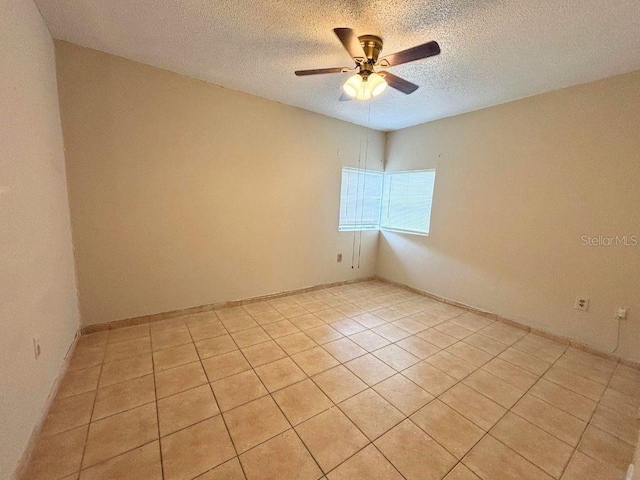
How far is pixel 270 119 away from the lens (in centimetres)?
308

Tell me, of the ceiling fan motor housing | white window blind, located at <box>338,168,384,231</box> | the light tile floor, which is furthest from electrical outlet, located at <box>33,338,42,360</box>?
white window blind, located at <box>338,168,384,231</box>

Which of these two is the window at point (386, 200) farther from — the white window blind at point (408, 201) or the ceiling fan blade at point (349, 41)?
the ceiling fan blade at point (349, 41)

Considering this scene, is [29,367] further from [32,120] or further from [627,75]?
[627,75]

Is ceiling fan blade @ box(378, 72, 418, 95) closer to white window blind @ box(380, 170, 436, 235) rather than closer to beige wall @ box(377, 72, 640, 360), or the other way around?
beige wall @ box(377, 72, 640, 360)

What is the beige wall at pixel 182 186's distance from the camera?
7.26ft

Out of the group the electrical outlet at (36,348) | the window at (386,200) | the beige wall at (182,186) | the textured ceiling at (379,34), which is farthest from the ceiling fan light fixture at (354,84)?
the electrical outlet at (36,348)

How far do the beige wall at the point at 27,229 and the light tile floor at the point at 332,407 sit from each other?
0.26 metres

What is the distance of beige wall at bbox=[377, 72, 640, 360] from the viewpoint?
7.24 ft

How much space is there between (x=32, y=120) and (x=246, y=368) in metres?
2.12

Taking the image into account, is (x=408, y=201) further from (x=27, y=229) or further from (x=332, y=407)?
(x=27, y=229)

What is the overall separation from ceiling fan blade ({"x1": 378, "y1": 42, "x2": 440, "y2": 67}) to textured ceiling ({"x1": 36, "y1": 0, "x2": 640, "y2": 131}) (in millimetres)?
242

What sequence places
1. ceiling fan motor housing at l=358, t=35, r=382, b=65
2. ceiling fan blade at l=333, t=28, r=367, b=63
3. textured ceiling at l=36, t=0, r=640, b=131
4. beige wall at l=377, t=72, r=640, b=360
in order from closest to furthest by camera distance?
ceiling fan blade at l=333, t=28, r=367, b=63, textured ceiling at l=36, t=0, r=640, b=131, ceiling fan motor housing at l=358, t=35, r=382, b=65, beige wall at l=377, t=72, r=640, b=360

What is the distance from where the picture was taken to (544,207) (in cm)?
262

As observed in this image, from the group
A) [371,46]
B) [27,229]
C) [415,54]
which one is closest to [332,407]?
[27,229]
